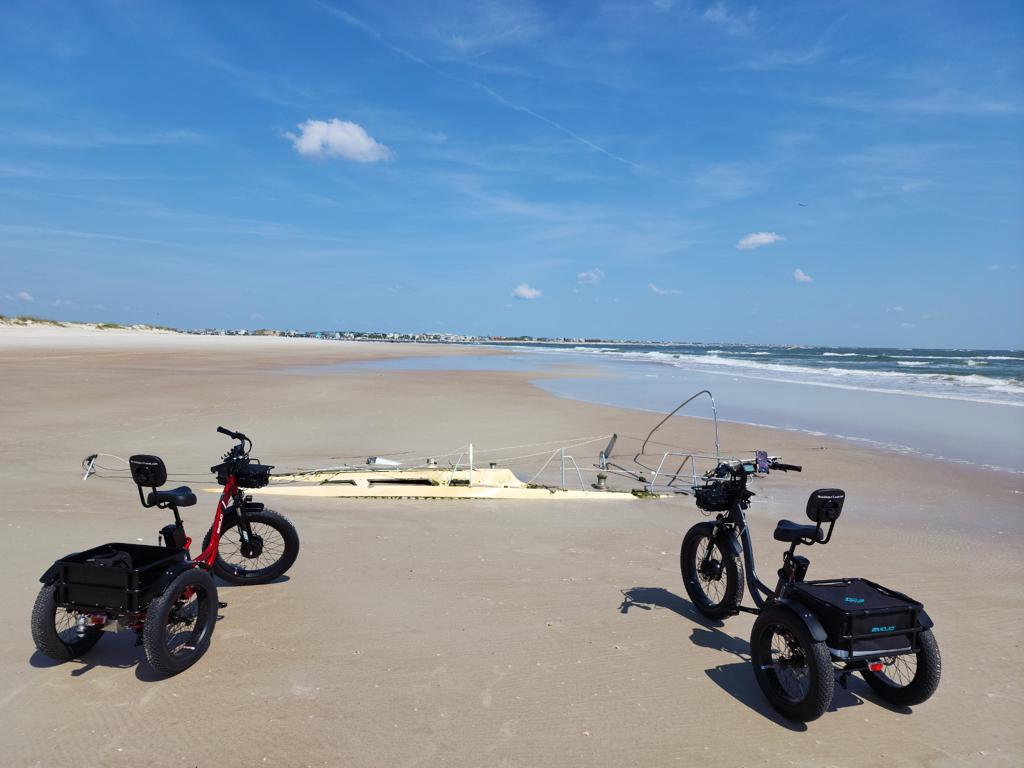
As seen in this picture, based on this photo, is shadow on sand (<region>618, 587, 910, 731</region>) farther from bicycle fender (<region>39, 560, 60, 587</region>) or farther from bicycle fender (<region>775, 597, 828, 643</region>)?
bicycle fender (<region>39, 560, 60, 587</region>)

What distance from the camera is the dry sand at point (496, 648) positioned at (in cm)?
330

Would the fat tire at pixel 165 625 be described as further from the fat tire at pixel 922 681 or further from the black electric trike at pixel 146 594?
the fat tire at pixel 922 681

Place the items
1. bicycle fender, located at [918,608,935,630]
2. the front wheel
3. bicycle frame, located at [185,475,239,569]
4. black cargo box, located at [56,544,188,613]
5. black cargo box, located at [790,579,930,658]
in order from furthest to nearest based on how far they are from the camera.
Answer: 1. the front wheel
2. bicycle frame, located at [185,475,239,569]
3. black cargo box, located at [56,544,188,613]
4. bicycle fender, located at [918,608,935,630]
5. black cargo box, located at [790,579,930,658]

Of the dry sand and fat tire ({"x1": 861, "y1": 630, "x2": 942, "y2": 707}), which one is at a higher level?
fat tire ({"x1": 861, "y1": 630, "x2": 942, "y2": 707})

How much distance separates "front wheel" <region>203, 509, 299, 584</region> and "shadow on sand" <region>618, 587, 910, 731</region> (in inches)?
116

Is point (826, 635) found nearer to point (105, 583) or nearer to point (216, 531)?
point (105, 583)

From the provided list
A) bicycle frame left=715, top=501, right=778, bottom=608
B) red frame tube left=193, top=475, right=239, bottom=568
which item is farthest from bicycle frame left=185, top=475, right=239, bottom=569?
bicycle frame left=715, top=501, right=778, bottom=608

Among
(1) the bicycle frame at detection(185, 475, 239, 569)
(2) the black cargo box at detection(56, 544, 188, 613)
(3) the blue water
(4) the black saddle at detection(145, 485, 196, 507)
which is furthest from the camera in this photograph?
(3) the blue water

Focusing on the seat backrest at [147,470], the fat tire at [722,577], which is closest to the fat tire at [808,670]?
the fat tire at [722,577]

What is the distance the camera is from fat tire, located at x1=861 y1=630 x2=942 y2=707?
11.4 ft

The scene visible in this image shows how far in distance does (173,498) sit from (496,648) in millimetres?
2524

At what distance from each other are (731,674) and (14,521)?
7510 millimetres

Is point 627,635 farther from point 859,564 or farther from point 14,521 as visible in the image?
point 14,521

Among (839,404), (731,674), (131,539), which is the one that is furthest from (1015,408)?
(131,539)
